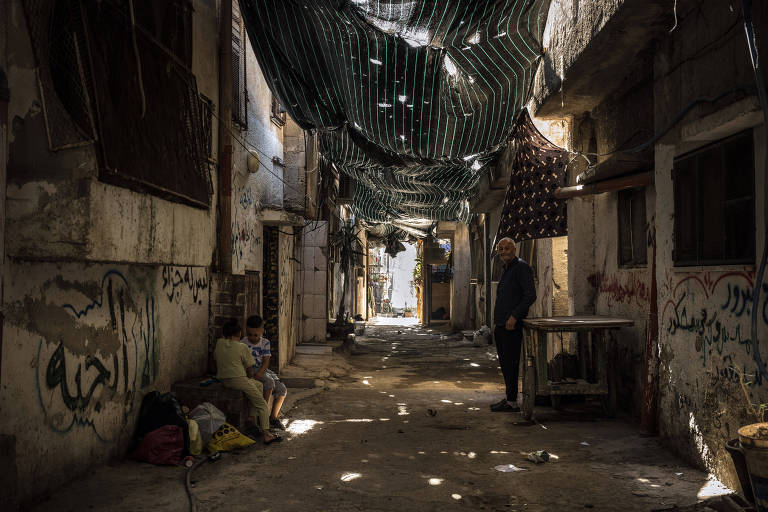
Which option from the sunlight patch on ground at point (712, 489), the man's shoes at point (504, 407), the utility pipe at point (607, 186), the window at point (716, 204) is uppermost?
the utility pipe at point (607, 186)

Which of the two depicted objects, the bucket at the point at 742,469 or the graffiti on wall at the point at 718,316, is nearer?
the bucket at the point at 742,469

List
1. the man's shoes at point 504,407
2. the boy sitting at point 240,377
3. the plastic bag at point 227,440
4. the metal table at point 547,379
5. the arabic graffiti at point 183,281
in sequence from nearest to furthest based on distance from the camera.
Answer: the plastic bag at point 227,440
the boy sitting at point 240,377
the arabic graffiti at point 183,281
the metal table at point 547,379
the man's shoes at point 504,407

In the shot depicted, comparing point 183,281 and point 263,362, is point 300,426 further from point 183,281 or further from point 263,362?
point 183,281

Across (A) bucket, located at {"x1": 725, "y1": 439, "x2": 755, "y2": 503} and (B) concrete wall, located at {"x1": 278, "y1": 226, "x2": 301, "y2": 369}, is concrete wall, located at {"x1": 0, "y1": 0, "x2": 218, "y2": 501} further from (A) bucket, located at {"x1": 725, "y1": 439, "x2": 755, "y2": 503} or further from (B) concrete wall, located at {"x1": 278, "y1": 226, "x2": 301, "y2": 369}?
(B) concrete wall, located at {"x1": 278, "y1": 226, "x2": 301, "y2": 369}

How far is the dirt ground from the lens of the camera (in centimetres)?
398

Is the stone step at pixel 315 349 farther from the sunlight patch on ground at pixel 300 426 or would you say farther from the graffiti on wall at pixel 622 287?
the graffiti on wall at pixel 622 287

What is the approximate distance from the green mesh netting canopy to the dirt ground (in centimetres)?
380

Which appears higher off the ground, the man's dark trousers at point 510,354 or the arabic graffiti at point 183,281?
the arabic graffiti at point 183,281

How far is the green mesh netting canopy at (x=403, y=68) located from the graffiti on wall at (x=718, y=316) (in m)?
3.32

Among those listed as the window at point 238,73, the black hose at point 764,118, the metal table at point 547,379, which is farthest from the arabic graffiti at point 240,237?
the black hose at point 764,118

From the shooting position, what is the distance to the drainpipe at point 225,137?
7.40 m

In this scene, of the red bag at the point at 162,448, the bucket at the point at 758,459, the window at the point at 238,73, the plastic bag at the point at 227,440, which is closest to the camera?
the bucket at the point at 758,459

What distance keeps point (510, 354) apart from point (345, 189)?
407 inches

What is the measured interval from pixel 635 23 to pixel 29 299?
5.24 m
